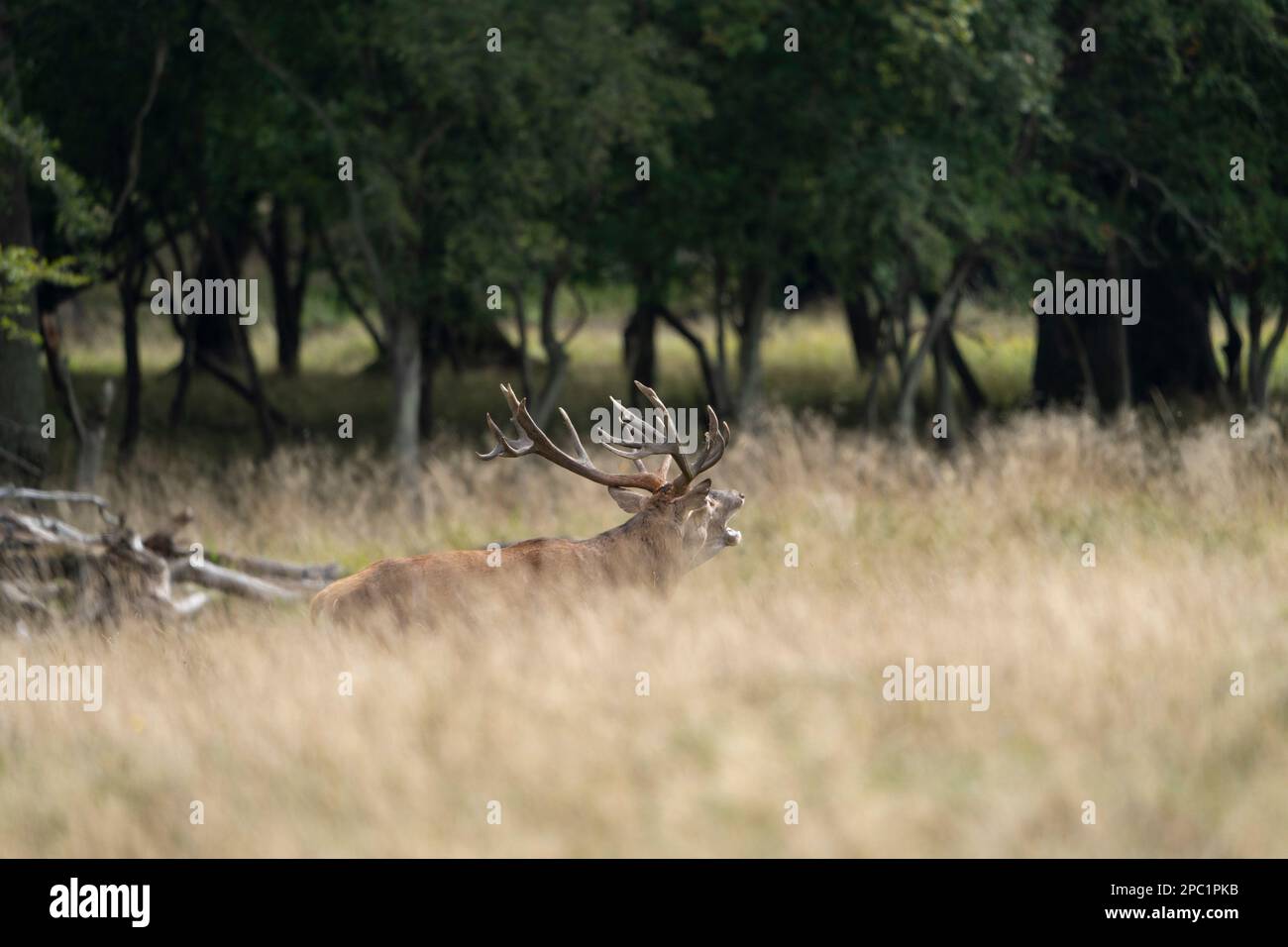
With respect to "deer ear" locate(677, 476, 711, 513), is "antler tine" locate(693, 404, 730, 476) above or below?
above

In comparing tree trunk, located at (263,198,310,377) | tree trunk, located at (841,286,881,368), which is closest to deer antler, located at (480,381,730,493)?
tree trunk, located at (841,286,881,368)

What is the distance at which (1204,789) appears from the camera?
5.18m

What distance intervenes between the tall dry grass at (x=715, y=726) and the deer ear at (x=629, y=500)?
0.52m

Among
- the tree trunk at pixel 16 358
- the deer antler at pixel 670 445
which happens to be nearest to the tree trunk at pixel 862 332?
the tree trunk at pixel 16 358

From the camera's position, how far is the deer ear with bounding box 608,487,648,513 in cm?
799

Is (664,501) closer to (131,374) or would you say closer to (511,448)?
(511,448)

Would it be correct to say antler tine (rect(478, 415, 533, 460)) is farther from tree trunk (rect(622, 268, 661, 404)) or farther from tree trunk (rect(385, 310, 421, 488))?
tree trunk (rect(622, 268, 661, 404))

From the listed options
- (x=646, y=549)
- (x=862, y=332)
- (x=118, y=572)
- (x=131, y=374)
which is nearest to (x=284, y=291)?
(x=131, y=374)

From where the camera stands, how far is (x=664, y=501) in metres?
8.01

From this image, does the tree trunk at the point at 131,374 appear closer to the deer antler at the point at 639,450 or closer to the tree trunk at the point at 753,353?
the tree trunk at the point at 753,353

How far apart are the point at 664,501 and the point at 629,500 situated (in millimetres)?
172

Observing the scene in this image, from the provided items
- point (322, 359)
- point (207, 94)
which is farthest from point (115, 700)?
point (322, 359)

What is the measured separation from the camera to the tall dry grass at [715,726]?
5.11 meters

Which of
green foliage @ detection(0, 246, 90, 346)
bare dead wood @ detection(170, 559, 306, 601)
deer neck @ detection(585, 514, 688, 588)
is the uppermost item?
green foliage @ detection(0, 246, 90, 346)
